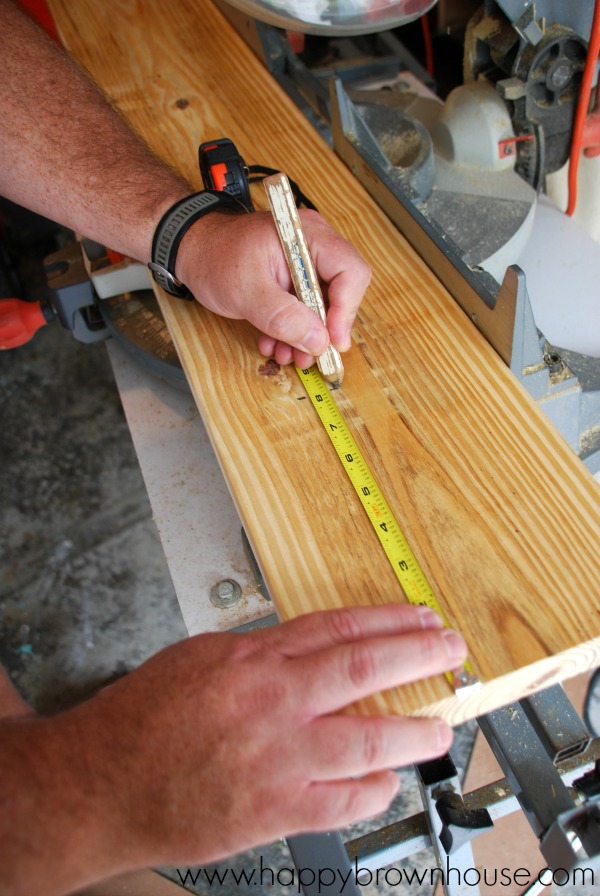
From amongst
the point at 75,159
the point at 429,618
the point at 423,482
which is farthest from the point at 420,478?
the point at 75,159

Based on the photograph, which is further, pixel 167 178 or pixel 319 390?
pixel 167 178

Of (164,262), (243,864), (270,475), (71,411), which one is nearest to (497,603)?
(270,475)

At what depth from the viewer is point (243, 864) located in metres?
2.27

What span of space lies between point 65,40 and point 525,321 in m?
1.60

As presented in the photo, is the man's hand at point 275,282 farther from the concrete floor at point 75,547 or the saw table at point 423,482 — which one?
the concrete floor at point 75,547

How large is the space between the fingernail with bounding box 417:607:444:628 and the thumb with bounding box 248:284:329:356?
0.49 meters

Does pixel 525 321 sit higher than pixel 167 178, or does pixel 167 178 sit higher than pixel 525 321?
pixel 167 178

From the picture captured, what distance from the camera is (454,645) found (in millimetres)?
868

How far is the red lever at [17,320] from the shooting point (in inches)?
69.4

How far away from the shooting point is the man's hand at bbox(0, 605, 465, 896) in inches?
33.6

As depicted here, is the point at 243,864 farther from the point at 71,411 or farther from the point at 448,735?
the point at 71,411

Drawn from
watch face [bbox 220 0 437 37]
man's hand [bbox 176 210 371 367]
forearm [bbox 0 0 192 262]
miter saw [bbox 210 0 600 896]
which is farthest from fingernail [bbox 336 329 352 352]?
watch face [bbox 220 0 437 37]

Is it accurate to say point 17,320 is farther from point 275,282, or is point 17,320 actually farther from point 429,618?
point 429,618

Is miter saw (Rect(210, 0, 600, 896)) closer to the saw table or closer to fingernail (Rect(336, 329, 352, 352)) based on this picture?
the saw table
